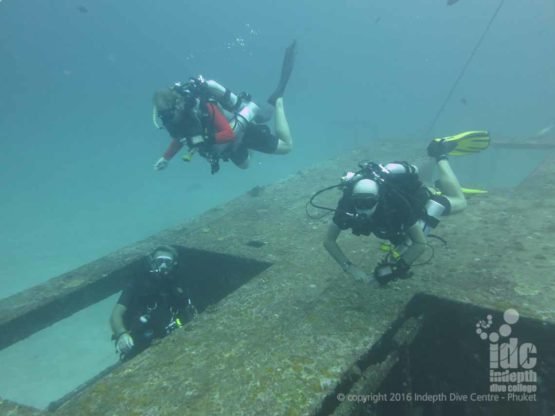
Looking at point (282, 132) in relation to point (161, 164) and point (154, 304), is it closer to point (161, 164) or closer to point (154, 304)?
point (161, 164)

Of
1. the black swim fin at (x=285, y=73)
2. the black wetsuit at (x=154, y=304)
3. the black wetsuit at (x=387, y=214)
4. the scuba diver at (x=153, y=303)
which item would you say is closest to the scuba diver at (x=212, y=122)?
the black swim fin at (x=285, y=73)

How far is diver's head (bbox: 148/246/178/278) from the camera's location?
5.33 m

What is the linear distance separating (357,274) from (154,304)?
290 centimetres

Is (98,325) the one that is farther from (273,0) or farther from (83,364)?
(273,0)

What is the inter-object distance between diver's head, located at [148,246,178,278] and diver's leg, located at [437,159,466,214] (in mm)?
4198

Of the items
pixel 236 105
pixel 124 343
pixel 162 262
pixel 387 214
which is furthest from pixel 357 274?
pixel 236 105

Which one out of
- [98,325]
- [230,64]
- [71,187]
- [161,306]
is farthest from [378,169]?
[230,64]

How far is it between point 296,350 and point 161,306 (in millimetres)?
2796

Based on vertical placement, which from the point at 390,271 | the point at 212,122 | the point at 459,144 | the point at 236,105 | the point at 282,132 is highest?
the point at 236,105

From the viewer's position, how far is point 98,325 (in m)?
15.4

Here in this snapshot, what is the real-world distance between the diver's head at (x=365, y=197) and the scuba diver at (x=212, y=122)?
3134 mm

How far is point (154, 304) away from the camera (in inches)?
216

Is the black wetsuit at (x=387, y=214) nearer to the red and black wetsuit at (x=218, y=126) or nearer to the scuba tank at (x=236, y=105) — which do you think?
the red and black wetsuit at (x=218, y=126)

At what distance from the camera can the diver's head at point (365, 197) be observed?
13.0 feet
